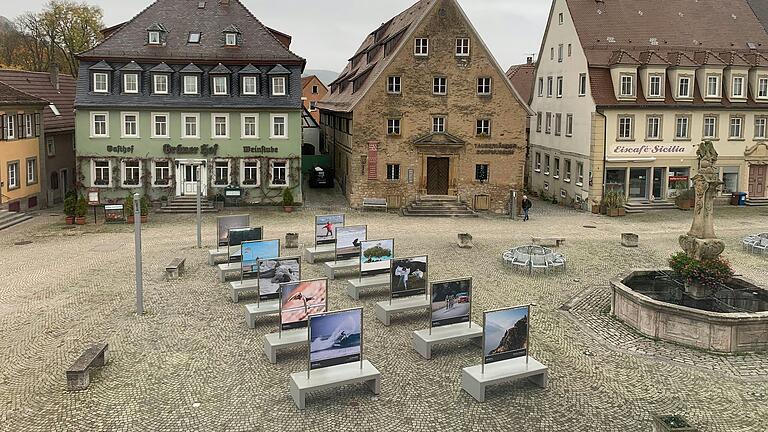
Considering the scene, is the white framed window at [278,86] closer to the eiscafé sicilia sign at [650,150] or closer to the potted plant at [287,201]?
the potted plant at [287,201]

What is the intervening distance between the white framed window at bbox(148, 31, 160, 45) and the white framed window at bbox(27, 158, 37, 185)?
905 cm

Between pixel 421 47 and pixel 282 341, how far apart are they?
26.5m

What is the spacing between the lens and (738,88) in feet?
139

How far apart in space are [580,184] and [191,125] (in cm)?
2264

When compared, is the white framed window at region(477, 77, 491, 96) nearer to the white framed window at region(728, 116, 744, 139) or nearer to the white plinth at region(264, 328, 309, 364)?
the white framed window at region(728, 116, 744, 139)

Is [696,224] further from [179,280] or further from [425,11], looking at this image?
[425,11]

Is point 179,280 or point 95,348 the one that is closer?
point 95,348

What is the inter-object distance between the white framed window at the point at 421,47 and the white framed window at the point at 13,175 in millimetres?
21526

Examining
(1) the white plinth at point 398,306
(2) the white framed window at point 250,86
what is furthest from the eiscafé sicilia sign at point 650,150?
(1) the white plinth at point 398,306

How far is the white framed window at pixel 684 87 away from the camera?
41.2 metres

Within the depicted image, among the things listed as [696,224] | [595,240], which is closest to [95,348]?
[696,224]

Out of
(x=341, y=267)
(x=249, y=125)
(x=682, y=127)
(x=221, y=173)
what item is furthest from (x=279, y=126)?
(x=682, y=127)

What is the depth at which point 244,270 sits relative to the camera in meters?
21.0

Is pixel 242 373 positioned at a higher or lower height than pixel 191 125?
lower
